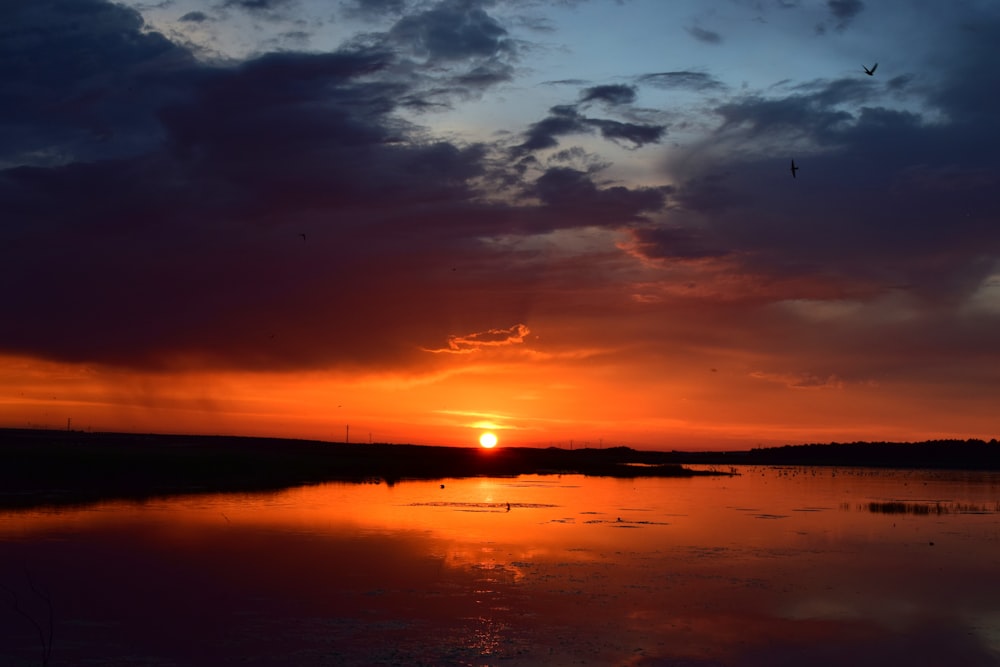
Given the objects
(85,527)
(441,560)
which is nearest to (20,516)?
(85,527)

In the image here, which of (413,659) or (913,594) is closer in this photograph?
(413,659)

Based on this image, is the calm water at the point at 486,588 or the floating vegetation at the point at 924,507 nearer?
the calm water at the point at 486,588

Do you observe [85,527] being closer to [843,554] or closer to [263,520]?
[263,520]

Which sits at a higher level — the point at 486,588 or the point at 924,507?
the point at 486,588

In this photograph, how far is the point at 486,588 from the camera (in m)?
27.0

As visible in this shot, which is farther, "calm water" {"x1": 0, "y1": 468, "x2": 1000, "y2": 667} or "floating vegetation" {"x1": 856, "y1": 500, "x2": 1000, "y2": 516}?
"floating vegetation" {"x1": 856, "y1": 500, "x2": 1000, "y2": 516}

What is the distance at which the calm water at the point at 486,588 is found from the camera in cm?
2003

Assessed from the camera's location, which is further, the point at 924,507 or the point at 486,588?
the point at 924,507

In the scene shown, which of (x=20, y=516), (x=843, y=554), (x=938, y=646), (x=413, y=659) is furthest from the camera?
(x=20, y=516)

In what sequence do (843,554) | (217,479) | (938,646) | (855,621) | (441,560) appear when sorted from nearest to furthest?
(938,646) < (855,621) < (441,560) < (843,554) < (217,479)

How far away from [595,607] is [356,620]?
21.5 feet

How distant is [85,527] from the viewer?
3872cm

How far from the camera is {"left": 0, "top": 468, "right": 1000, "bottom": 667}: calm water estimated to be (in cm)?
2003

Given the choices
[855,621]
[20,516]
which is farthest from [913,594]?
[20,516]
